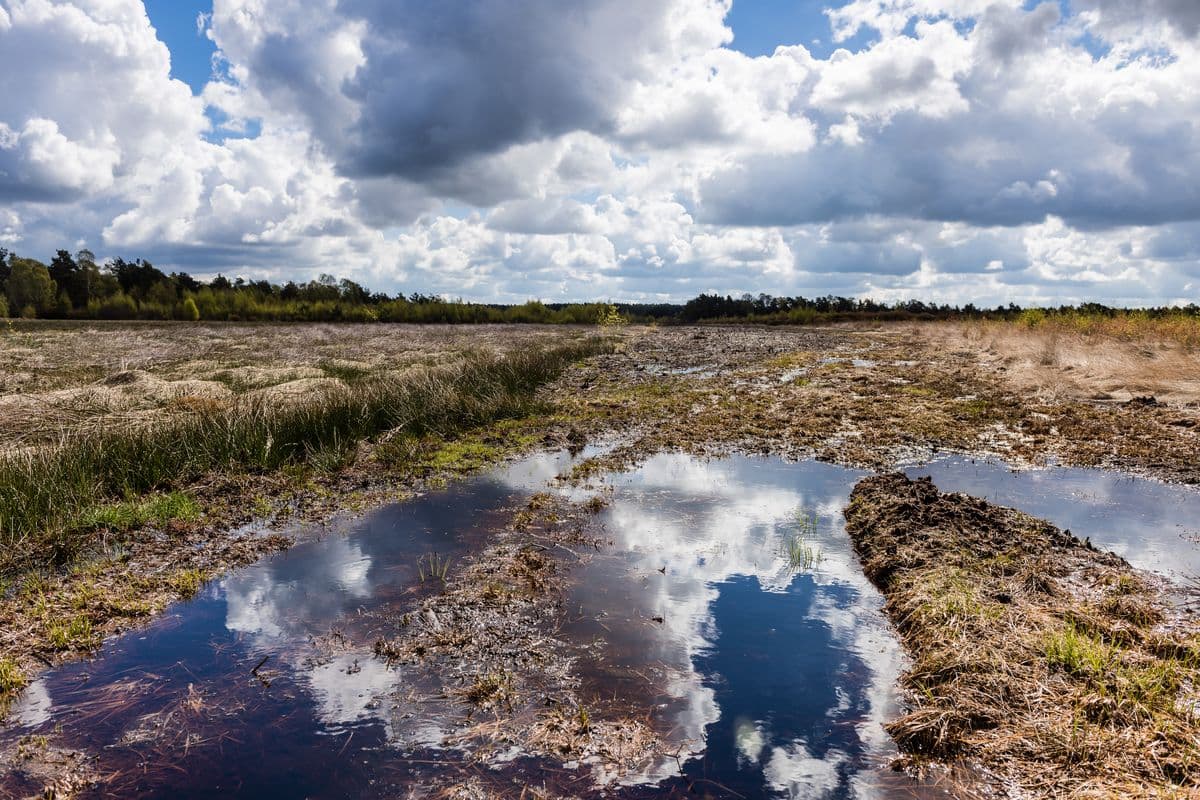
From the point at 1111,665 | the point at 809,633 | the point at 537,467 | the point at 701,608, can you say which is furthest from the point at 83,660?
the point at 1111,665

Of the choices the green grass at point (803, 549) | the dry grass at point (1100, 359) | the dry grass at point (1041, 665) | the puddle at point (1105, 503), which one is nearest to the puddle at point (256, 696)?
the dry grass at point (1041, 665)

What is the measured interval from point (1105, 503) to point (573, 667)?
7.78 metres

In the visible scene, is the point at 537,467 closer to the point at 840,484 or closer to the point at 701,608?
the point at 840,484

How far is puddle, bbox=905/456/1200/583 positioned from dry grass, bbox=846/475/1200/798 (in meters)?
0.79

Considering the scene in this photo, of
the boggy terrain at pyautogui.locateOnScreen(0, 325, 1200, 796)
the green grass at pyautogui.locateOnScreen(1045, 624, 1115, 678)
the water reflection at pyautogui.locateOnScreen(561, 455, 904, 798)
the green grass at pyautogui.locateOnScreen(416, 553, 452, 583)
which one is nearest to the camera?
the water reflection at pyautogui.locateOnScreen(561, 455, 904, 798)

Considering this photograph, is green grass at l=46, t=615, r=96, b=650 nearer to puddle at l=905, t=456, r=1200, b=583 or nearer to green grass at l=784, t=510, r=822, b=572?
green grass at l=784, t=510, r=822, b=572

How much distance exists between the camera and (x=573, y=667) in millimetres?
4801

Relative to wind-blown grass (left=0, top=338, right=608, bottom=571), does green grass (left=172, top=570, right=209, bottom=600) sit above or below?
below

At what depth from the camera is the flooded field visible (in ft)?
12.2

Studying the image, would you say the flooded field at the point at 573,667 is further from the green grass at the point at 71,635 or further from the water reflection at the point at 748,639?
the green grass at the point at 71,635

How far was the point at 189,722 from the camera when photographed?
A: 4211 millimetres

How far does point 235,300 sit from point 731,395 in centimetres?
6573

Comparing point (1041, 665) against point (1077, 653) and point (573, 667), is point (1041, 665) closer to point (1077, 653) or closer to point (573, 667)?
point (1077, 653)

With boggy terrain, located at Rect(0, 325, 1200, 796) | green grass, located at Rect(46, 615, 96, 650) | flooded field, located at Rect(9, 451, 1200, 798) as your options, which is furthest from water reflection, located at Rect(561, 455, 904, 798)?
green grass, located at Rect(46, 615, 96, 650)
